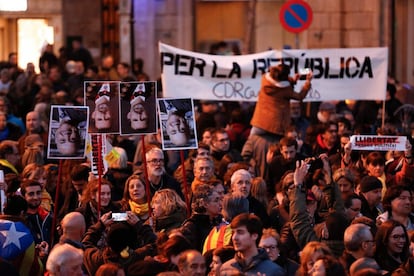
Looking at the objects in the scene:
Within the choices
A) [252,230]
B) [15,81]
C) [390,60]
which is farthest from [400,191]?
[390,60]

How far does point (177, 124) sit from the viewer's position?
1479 centimetres

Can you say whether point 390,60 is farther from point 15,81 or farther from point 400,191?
point 400,191

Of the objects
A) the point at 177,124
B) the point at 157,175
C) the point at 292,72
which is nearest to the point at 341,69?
the point at 292,72

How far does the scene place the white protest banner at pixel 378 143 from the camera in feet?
50.5

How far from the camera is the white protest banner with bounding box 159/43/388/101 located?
20.0 metres

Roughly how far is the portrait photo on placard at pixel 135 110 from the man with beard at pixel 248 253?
353cm

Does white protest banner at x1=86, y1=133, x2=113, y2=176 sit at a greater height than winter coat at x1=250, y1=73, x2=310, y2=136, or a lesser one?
lesser

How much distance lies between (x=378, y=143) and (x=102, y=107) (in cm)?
280

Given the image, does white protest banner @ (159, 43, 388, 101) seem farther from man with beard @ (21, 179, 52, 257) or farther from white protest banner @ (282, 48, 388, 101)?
man with beard @ (21, 179, 52, 257)

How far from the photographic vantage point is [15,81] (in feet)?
82.7

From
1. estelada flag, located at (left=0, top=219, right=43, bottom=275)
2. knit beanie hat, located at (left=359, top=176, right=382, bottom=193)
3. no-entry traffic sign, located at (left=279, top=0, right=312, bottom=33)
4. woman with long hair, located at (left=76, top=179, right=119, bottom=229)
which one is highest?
no-entry traffic sign, located at (left=279, top=0, right=312, bottom=33)

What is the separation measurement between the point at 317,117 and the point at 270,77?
403cm

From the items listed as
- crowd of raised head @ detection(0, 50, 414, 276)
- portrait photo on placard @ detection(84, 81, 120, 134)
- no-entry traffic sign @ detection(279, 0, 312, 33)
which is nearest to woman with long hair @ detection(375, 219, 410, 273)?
crowd of raised head @ detection(0, 50, 414, 276)

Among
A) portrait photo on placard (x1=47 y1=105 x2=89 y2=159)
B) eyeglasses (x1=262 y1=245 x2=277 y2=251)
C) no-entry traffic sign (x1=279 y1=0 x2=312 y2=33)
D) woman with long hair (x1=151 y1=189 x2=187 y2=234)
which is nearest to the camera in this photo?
eyeglasses (x1=262 y1=245 x2=277 y2=251)
